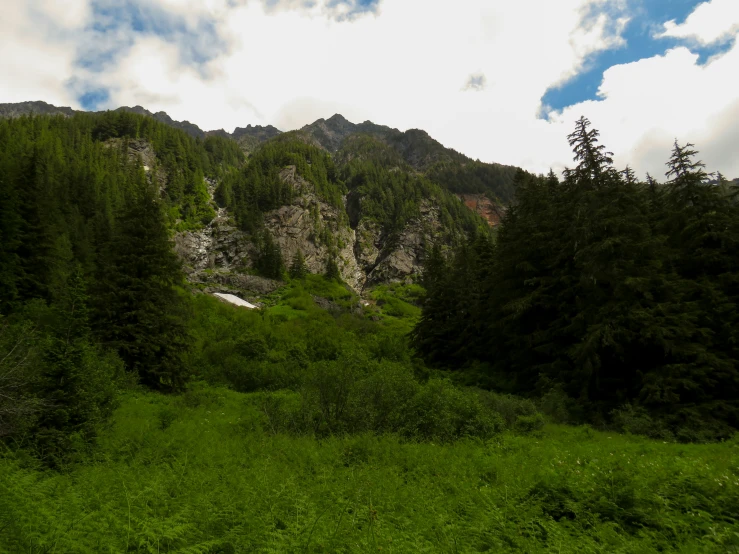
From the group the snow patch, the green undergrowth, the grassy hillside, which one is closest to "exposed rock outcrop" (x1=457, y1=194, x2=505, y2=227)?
the snow patch

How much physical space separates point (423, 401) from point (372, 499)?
820 centimetres

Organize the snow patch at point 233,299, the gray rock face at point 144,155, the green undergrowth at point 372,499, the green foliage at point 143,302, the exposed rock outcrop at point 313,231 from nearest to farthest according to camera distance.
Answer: the green undergrowth at point 372,499 < the green foliage at point 143,302 < the snow patch at point 233,299 < the gray rock face at point 144,155 < the exposed rock outcrop at point 313,231

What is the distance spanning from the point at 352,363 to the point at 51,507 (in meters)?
11.3

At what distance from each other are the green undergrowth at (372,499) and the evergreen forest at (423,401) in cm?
6

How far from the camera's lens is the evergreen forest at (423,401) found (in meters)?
5.93

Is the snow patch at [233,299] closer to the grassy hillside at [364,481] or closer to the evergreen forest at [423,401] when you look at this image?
the evergreen forest at [423,401]

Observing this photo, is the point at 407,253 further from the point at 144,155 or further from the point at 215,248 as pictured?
the point at 144,155

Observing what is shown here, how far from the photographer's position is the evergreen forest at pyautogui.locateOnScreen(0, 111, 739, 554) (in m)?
5.93

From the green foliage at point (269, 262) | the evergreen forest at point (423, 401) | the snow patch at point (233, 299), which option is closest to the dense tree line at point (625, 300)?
the evergreen forest at point (423, 401)

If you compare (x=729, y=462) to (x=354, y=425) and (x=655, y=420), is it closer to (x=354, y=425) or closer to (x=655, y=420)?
(x=655, y=420)

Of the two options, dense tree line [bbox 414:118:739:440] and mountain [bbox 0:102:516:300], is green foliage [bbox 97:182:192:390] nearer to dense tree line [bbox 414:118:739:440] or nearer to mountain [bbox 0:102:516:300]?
dense tree line [bbox 414:118:739:440]

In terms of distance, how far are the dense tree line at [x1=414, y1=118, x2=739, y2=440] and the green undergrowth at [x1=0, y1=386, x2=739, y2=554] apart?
4.18m

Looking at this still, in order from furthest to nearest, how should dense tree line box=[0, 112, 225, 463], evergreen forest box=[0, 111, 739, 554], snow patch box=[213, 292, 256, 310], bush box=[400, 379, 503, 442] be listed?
snow patch box=[213, 292, 256, 310], bush box=[400, 379, 503, 442], dense tree line box=[0, 112, 225, 463], evergreen forest box=[0, 111, 739, 554]

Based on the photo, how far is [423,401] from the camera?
605 inches
